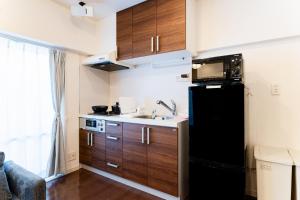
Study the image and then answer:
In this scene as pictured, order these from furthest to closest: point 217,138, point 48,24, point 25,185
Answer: point 48,24, point 217,138, point 25,185

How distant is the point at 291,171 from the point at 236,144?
1.61 ft

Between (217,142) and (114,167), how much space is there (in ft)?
4.98

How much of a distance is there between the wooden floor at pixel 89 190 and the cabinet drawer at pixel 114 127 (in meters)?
0.72

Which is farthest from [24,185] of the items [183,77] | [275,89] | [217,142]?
[275,89]

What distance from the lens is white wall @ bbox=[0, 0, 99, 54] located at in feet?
6.96

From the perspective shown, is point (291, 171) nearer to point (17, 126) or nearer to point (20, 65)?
point (17, 126)

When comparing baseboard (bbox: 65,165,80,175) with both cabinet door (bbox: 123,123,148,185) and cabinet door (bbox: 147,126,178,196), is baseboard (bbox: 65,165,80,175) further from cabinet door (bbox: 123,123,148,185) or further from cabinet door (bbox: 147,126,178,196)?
cabinet door (bbox: 147,126,178,196)

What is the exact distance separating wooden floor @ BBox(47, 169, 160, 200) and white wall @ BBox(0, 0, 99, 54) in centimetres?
201

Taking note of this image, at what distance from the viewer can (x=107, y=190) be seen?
2.35 meters

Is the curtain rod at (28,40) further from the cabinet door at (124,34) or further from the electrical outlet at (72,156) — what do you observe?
the electrical outlet at (72,156)

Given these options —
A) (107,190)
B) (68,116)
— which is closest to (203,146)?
(107,190)

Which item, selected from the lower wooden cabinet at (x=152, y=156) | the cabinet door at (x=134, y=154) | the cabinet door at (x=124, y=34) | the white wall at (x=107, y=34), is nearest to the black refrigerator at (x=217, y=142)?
the lower wooden cabinet at (x=152, y=156)

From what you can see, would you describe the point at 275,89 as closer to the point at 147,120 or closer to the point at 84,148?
the point at 147,120

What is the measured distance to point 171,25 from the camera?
88.5 inches
